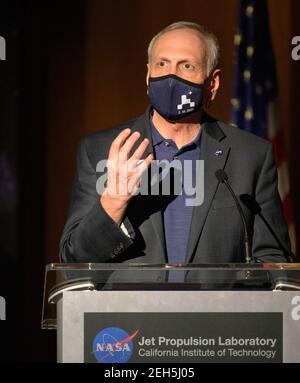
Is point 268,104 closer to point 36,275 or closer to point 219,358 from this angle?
point 36,275

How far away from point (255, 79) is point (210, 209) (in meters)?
1.61

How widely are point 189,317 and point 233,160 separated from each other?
1.10 m

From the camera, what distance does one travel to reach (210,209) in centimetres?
316

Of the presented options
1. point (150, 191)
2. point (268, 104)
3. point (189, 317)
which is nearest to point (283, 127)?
point (268, 104)

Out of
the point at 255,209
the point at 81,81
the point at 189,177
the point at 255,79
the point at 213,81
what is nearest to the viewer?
the point at 255,209

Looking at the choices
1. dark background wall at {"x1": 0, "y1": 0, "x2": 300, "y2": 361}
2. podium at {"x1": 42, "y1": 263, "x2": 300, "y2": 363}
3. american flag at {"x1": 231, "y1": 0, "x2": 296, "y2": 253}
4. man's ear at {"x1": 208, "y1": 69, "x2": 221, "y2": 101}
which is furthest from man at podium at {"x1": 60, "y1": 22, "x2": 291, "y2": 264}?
dark background wall at {"x1": 0, "y1": 0, "x2": 300, "y2": 361}

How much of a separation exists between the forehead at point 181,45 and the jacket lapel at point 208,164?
10.8 inches

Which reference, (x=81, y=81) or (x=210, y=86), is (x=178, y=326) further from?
(x=81, y=81)

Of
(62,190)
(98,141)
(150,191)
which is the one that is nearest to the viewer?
(150,191)

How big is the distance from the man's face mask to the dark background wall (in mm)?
1660

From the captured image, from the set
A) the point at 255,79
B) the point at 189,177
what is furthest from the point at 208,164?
the point at 255,79

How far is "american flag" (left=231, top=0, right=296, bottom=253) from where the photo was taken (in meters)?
4.57

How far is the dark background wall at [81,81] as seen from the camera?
4.84m

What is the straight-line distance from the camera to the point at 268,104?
4609 mm
